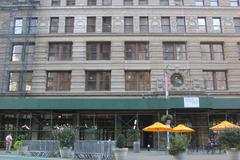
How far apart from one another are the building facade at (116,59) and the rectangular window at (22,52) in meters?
0.13

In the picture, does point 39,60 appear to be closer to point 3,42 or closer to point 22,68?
point 22,68

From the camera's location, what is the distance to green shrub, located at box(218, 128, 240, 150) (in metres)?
21.8

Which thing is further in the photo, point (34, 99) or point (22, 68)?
point (22, 68)

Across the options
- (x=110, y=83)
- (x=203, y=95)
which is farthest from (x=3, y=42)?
(x=203, y=95)

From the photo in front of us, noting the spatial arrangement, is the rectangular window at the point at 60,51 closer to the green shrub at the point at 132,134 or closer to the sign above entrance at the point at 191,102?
the green shrub at the point at 132,134

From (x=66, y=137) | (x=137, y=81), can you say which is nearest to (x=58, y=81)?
(x=137, y=81)

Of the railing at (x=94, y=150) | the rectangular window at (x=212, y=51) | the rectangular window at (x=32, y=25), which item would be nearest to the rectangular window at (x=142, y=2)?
the rectangular window at (x=212, y=51)

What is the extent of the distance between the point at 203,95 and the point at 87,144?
60.1 feet

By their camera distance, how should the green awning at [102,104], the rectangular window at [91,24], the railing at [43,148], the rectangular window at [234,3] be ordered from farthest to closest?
the rectangular window at [234,3] < the rectangular window at [91,24] < the green awning at [102,104] < the railing at [43,148]

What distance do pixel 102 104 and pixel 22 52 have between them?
13.4 metres

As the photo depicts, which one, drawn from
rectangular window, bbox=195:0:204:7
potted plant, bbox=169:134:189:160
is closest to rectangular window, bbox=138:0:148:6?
rectangular window, bbox=195:0:204:7

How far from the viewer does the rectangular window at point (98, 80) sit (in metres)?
38.0

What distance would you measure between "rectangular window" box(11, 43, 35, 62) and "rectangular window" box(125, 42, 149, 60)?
12085mm

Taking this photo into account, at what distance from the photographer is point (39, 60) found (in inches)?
1517
